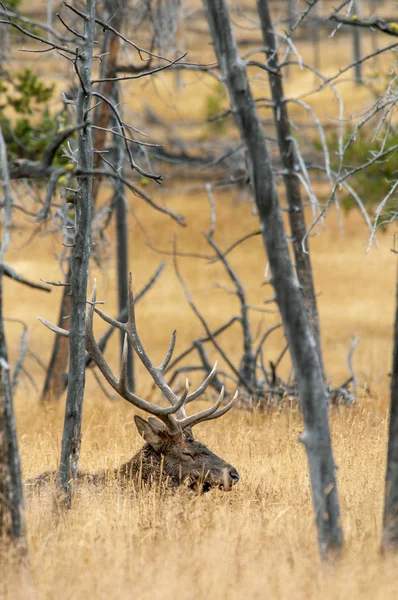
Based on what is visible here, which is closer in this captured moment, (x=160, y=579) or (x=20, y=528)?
(x=160, y=579)

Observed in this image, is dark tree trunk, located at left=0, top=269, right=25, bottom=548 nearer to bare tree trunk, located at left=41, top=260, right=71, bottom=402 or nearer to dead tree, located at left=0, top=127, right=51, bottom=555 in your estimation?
dead tree, located at left=0, top=127, right=51, bottom=555

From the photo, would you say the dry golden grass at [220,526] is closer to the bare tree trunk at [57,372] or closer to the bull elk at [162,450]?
the bull elk at [162,450]

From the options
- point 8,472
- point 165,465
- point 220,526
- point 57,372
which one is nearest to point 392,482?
point 220,526

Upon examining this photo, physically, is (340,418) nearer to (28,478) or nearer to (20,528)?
(28,478)

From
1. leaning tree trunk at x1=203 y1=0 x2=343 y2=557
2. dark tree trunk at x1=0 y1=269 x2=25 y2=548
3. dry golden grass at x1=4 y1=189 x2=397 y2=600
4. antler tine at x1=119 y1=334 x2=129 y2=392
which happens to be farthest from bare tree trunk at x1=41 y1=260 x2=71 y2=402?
leaning tree trunk at x1=203 y1=0 x2=343 y2=557

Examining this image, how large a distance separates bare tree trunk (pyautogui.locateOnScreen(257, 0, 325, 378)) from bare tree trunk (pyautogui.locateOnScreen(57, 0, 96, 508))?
12.2ft

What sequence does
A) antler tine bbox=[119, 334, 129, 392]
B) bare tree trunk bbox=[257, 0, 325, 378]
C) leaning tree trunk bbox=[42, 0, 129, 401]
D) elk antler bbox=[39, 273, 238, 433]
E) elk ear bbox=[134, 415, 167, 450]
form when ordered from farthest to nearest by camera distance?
leaning tree trunk bbox=[42, 0, 129, 401] < bare tree trunk bbox=[257, 0, 325, 378] < elk ear bbox=[134, 415, 167, 450] < elk antler bbox=[39, 273, 238, 433] < antler tine bbox=[119, 334, 129, 392]

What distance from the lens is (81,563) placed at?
14.9ft

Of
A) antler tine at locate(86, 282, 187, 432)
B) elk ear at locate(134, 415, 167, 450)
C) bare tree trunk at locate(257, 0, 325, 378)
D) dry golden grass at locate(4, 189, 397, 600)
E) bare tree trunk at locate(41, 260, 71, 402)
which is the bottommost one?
dry golden grass at locate(4, 189, 397, 600)

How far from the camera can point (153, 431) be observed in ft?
21.4

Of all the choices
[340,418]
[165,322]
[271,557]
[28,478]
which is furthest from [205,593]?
[165,322]

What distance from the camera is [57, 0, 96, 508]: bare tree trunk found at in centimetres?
599

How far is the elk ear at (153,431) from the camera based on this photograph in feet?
21.3

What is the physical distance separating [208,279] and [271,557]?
3472 cm
